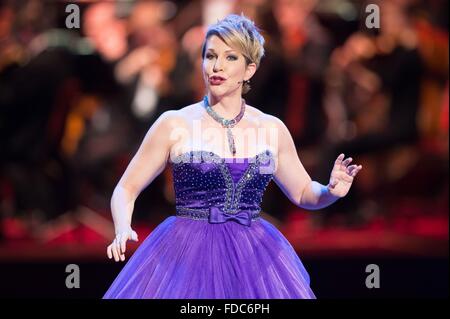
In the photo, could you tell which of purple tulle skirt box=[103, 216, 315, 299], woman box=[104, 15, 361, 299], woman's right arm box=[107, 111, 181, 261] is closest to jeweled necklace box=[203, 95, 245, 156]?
woman box=[104, 15, 361, 299]

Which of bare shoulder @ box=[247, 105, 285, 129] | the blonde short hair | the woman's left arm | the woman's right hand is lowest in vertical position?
the woman's right hand

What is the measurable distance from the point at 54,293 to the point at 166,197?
1.77m

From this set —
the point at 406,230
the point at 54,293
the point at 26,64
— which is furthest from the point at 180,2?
the point at 54,293

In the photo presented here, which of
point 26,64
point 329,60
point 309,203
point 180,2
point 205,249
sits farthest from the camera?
point 180,2

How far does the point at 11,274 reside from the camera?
4965mm

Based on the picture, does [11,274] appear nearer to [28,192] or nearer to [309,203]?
[28,192]

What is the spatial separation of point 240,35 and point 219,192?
0.50m

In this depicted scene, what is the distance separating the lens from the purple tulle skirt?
2.84 metres

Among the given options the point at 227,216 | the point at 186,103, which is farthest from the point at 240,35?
the point at 186,103

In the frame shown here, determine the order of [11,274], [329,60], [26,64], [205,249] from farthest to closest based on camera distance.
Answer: [329,60]
[26,64]
[11,274]
[205,249]

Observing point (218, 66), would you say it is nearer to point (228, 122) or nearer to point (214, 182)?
point (228, 122)

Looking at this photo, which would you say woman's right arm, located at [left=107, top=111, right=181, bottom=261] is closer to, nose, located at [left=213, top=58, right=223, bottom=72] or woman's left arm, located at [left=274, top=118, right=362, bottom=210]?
nose, located at [left=213, top=58, right=223, bottom=72]

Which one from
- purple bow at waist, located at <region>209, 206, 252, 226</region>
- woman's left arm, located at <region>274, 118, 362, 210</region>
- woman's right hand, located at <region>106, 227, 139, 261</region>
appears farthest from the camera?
woman's left arm, located at <region>274, 118, 362, 210</region>

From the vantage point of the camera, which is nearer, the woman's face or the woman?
the woman
